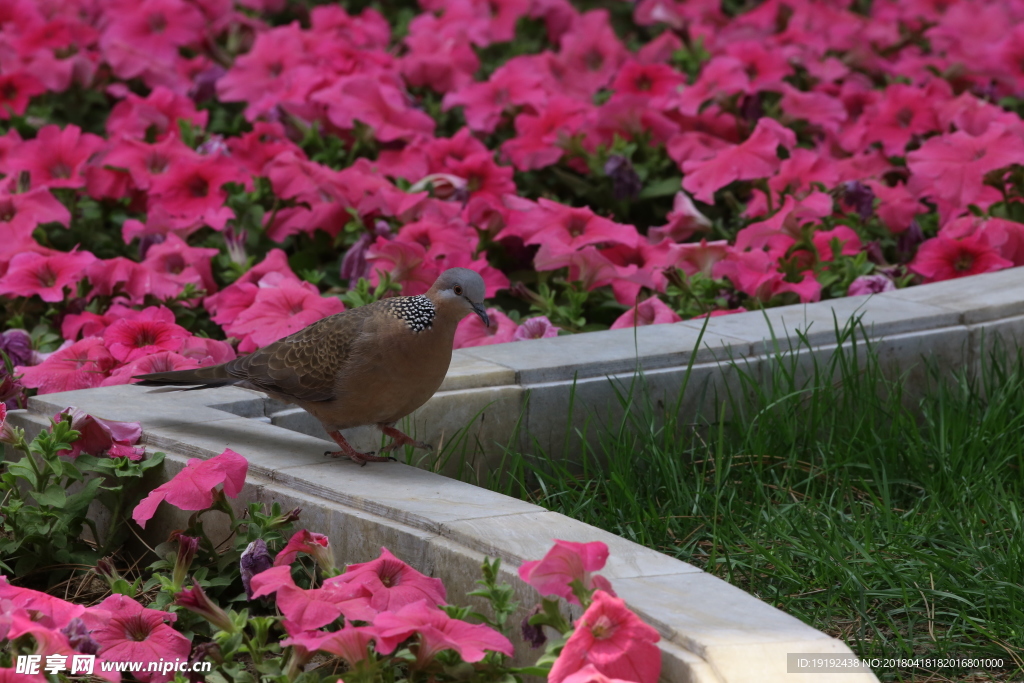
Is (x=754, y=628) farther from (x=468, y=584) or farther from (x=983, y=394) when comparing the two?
(x=983, y=394)

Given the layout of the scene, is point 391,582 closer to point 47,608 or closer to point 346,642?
point 346,642

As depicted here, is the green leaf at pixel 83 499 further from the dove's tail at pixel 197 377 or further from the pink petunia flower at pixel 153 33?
the pink petunia flower at pixel 153 33

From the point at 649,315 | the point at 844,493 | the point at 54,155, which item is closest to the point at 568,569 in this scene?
the point at 844,493

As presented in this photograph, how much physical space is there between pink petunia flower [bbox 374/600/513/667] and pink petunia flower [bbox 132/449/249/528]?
1.86 feet

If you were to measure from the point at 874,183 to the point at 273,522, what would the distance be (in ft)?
9.38

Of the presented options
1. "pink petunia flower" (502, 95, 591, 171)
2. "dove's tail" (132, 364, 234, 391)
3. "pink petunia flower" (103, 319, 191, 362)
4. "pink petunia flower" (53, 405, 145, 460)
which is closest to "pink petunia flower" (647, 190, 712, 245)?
"pink petunia flower" (502, 95, 591, 171)

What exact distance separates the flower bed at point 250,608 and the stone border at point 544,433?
8 cm

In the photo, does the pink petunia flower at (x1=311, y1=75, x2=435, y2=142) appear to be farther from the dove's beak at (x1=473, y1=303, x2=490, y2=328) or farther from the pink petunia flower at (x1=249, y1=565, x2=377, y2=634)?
the pink petunia flower at (x1=249, y1=565, x2=377, y2=634)

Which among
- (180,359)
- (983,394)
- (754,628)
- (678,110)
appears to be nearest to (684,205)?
(678,110)

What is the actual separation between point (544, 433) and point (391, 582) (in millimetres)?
1002

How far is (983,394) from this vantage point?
11.1 feet

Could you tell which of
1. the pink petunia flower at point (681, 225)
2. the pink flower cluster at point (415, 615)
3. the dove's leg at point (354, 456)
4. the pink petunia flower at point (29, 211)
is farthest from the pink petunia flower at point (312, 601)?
the pink petunia flower at point (681, 225)

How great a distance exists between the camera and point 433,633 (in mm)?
1907

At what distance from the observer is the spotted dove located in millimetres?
2641
